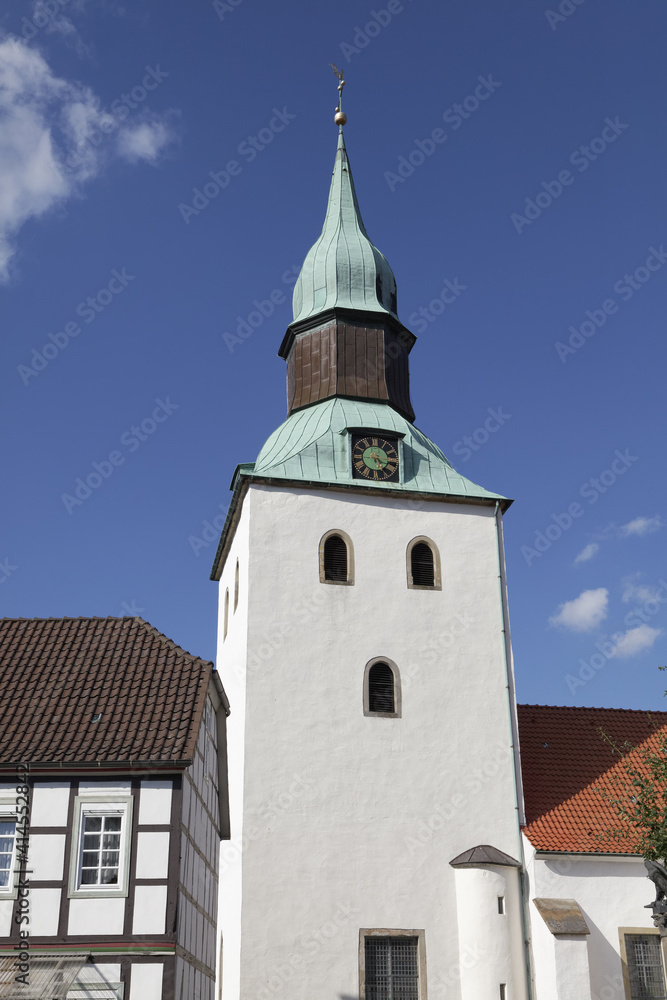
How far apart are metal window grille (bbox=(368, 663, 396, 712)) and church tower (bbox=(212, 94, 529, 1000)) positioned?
0.03m

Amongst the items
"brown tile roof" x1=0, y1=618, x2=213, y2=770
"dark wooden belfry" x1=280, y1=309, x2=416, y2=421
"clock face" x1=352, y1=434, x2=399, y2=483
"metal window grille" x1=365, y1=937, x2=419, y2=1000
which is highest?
"dark wooden belfry" x1=280, y1=309, x2=416, y2=421

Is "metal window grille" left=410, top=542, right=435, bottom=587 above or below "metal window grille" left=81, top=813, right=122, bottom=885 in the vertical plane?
above

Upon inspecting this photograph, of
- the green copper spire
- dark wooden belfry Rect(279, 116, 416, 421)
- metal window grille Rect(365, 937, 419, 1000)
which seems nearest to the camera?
metal window grille Rect(365, 937, 419, 1000)

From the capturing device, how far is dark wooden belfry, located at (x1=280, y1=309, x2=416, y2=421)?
93.1 ft

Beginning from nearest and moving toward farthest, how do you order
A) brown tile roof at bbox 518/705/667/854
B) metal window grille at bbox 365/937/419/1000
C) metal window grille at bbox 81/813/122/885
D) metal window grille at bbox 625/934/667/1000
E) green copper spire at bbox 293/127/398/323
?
metal window grille at bbox 81/813/122/885 → metal window grille at bbox 365/937/419/1000 → metal window grille at bbox 625/934/667/1000 → brown tile roof at bbox 518/705/667/854 → green copper spire at bbox 293/127/398/323

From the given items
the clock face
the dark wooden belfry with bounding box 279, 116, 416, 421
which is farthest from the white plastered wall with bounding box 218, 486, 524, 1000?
the dark wooden belfry with bounding box 279, 116, 416, 421

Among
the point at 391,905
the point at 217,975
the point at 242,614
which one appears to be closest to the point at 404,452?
the point at 242,614

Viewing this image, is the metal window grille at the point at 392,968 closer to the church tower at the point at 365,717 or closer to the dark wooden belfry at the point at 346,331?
the church tower at the point at 365,717

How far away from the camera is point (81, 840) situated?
1645 centimetres

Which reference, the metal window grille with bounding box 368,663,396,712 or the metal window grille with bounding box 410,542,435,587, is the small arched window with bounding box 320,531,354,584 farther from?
the metal window grille with bounding box 368,663,396,712

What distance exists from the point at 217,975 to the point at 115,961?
27.3 ft

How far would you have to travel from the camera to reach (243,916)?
70.8ft

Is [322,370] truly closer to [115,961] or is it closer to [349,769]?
[349,769]

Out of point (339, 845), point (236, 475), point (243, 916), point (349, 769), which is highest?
point (236, 475)
